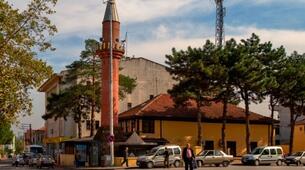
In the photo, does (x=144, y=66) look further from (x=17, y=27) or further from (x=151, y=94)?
(x=17, y=27)

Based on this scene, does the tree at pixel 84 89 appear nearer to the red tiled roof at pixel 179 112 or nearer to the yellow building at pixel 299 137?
the red tiled roof at pixel 179 112

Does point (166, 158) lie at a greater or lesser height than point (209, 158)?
greater

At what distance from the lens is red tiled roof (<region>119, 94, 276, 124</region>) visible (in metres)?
63.8

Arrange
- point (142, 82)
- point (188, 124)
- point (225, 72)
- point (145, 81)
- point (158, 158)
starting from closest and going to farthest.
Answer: point (158, 158) < point (225, 72) < point (188, 124) < point (142, 82) < point (145, 81)

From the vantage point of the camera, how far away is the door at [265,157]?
52.9 meters

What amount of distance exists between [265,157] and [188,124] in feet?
47.7

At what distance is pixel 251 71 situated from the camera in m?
58.3

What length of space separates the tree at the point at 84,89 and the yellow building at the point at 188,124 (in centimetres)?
362

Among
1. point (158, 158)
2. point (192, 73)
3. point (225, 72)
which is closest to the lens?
point (158, 158)

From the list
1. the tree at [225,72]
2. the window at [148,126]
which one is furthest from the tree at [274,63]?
the window at [148,126]

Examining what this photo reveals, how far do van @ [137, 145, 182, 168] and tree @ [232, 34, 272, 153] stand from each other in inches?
484

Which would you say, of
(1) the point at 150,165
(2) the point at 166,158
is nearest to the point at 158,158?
(1) the point at 150,165

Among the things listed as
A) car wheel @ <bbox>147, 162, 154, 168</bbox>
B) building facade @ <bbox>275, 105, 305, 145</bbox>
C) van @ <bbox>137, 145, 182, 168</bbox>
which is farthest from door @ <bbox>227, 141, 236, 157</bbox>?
building facade @ <bbox>275, 105, 305, 145</bbox>

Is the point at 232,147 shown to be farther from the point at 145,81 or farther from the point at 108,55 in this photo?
the point at 108,55
